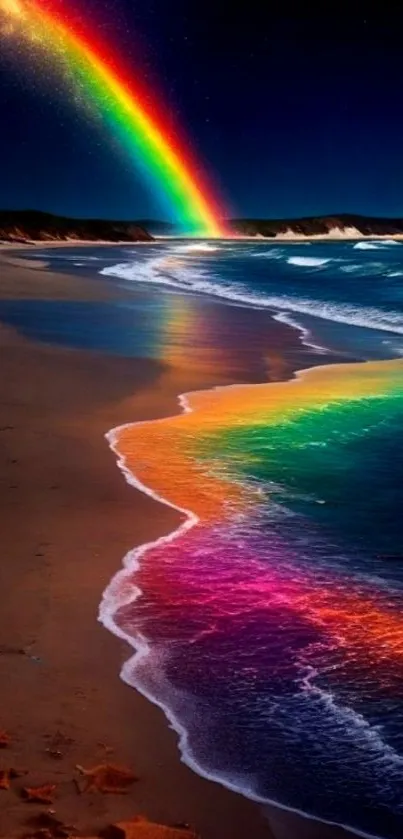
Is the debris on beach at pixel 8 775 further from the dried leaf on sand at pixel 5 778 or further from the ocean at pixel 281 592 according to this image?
the ocean at pixel 281 592

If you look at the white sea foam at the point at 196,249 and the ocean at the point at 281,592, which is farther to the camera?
the white sea foam at the point at 196,249

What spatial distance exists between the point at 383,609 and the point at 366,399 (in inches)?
219

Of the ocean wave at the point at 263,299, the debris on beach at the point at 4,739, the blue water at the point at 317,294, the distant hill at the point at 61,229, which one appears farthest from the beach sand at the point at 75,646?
the distant hill at the point at 61,229

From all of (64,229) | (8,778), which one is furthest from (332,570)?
(64,229)

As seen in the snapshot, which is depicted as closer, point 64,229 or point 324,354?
point 324,354

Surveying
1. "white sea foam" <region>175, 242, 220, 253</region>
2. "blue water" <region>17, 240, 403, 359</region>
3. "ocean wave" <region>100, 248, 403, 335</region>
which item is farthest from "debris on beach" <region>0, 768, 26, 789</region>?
"white sea foam" <region>175, 242, 220, 253</region>

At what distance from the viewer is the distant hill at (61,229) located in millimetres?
114375

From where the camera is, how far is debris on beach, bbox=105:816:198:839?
2758 millimetres

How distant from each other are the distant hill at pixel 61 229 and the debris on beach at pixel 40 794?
10511 cm

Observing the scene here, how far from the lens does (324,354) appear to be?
1374 cm

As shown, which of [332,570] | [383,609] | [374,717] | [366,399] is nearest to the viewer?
[374,717]

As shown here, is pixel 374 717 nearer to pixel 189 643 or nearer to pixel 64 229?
pixel 189 643

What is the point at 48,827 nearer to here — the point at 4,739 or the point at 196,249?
the point at 4,739

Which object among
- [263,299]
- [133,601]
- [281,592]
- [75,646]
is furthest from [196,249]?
[75,646]
